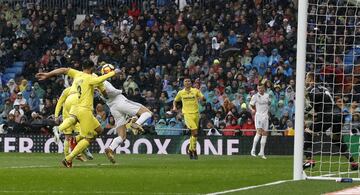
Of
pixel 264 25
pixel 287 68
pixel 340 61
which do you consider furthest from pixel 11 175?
pixel 264 25

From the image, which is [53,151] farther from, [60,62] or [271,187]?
[271,187]

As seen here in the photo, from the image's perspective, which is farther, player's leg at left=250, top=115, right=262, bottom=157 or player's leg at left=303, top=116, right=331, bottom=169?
player's leg at left=250, top=115, right=262, bottom=157

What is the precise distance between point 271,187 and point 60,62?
2556 cm

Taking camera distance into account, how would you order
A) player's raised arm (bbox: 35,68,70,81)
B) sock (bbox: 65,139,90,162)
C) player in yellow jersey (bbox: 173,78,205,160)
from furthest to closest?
player in yellow jersey (bbox: 173,78,205,160) → player's raised arm (bbox: 35,68,70,81) → sock (bbox: 65,139,90,162)

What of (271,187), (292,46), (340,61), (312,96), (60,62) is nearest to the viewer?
(271,187)

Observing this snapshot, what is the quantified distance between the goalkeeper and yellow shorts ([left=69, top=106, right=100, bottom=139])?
14.6 ft

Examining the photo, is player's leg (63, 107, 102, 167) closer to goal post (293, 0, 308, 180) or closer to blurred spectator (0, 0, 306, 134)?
goal post (293, 0, 308, 180)

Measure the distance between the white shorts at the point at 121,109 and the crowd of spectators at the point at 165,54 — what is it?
8888mm

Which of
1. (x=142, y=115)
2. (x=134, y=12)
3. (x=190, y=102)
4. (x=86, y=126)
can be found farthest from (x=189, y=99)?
(x=134, y=12)

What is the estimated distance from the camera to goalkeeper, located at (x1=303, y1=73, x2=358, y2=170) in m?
21.6

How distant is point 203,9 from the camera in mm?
41688

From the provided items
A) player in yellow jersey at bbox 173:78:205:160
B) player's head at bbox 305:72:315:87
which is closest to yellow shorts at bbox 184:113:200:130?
player in yellow jersey at bbox 173:78:205:160

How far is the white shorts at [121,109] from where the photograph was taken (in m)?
25.5

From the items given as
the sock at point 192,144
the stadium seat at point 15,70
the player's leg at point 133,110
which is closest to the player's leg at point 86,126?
the player's leg at point 133,110
